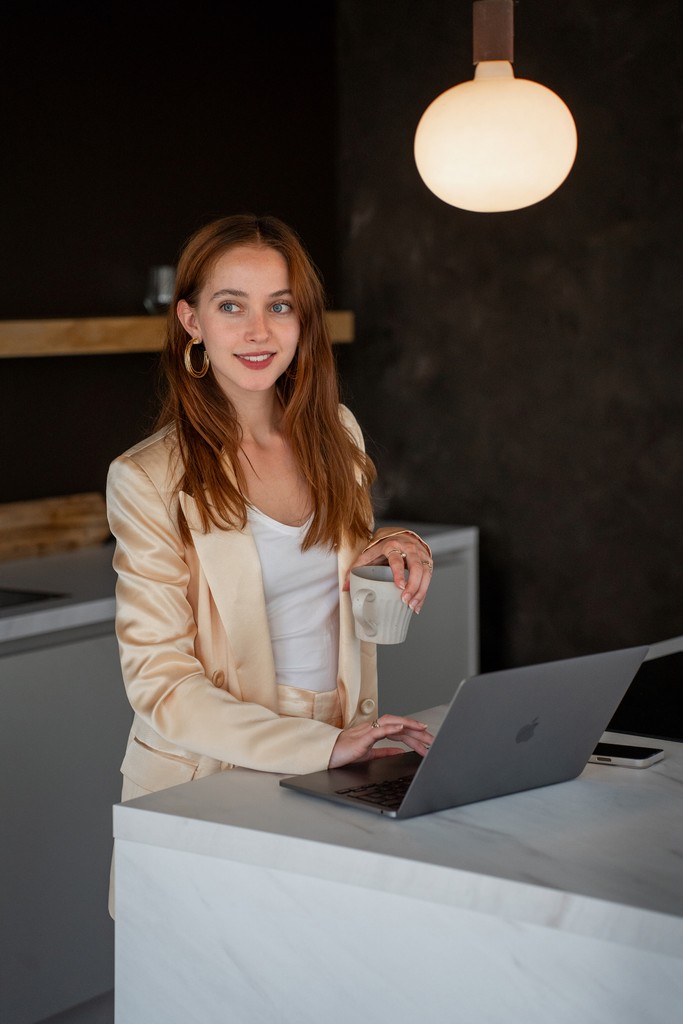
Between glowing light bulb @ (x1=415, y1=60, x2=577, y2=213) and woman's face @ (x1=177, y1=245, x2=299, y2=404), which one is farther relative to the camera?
glowing light bulb @ (x1=415, y1=60, x2=577, y2=213)

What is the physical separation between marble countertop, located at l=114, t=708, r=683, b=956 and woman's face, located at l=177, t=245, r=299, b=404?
577 mm

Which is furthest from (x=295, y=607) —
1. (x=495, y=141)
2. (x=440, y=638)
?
(x=440, y=638)

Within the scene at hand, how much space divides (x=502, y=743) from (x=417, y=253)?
275 centimetres

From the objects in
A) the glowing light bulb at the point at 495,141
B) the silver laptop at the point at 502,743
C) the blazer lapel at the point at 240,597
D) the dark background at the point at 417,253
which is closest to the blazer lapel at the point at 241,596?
the blazer lapel at the point at 240,597

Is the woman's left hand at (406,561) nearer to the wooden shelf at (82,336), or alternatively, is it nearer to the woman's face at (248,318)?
the woman's face at (248,318)

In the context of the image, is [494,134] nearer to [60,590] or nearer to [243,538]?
[243,538]

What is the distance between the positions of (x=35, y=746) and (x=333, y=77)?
2.42 meters

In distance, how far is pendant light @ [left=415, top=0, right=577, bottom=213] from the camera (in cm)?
195

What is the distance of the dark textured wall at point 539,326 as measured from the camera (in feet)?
11.5

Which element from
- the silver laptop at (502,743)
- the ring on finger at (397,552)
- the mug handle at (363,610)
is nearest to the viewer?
the silver laptop at (502,743)

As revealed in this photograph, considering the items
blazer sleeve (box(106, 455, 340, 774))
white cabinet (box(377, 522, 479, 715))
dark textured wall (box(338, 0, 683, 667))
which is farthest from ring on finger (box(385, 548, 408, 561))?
dark textured wall (box(338, 0, 683, 667))

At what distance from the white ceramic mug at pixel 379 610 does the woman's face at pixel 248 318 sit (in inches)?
13.8

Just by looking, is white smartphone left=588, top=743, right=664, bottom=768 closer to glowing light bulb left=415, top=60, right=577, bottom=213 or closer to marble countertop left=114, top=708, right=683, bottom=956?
marble countertop left=114, top=708, right=683, bottom=956

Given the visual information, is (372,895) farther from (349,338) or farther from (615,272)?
(349,338)
